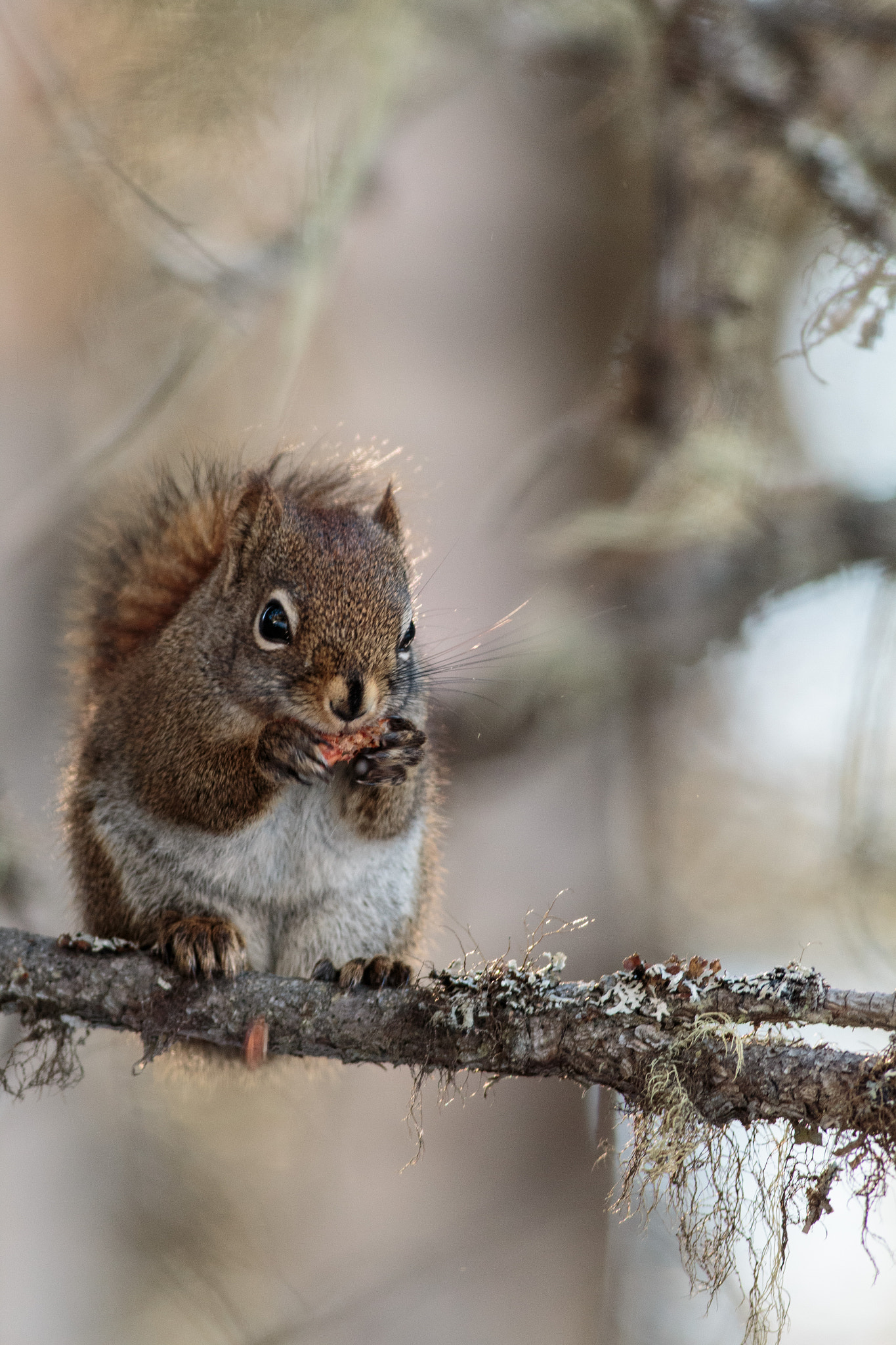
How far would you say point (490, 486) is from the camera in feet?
8.78

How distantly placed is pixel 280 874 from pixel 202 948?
22 centimetres

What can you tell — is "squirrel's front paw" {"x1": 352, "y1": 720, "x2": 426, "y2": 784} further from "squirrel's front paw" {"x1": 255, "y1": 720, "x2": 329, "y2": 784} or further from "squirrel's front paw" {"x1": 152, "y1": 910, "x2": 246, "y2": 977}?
"squirrel's front paw" {"x1": 152, "y1": 910, "x2": 246, "y2": 977}

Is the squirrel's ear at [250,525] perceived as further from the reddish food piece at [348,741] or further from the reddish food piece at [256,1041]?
the reddish food piece at [256,1041]

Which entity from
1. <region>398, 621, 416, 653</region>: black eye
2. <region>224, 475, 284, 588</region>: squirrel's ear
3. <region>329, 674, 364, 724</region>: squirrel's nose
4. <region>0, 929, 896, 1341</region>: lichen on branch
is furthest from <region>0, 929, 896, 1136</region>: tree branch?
<region>224, 475, 284, 588</region>: squirrel's ear

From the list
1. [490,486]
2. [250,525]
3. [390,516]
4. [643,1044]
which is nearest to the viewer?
[643,1044]

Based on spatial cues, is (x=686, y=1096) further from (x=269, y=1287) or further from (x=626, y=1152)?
(x=269, y=1287)

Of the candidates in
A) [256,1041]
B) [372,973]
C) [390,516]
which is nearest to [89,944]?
[256,1041]

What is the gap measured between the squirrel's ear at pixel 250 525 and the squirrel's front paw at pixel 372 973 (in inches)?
21.4

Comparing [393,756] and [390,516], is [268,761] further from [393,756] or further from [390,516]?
[390,516]

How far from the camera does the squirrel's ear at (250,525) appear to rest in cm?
148

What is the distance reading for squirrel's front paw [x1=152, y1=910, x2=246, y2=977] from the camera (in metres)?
1.30

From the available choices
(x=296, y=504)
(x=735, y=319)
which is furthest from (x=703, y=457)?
(x=296, y=504)

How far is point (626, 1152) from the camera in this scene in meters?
1.15

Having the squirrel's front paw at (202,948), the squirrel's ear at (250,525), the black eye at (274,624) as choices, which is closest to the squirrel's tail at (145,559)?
the squirrel's ear at (250,525)
